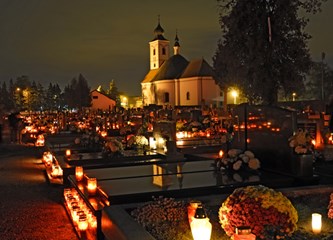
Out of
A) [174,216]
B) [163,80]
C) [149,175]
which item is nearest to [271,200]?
[174,216]

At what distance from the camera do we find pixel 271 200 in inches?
216

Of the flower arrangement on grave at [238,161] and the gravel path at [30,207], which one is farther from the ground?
the flower arrangement on grave at [238,161]

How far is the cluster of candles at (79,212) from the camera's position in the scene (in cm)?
778

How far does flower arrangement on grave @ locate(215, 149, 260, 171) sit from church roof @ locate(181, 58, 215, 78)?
209 feet

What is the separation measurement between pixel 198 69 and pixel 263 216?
230 feet

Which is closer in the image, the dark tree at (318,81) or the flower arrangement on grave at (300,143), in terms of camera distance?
the flower arrangement on grave at (300,143)

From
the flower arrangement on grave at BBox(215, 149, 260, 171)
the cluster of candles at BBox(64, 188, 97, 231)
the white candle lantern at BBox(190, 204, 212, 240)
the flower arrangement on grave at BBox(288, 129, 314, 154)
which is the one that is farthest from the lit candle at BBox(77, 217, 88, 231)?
the flower arrangement on grave at BBox(288, 129, 314, 154)

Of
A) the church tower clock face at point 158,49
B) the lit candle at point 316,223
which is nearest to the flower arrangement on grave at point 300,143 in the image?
the lit candle at point 316,223

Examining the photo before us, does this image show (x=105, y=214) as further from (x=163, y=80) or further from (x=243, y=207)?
(x=163, y=80)

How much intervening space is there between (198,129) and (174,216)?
59.4 feet

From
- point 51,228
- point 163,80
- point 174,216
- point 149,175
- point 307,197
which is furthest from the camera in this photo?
point 163,80

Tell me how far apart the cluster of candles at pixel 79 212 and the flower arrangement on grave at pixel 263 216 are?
3.00m

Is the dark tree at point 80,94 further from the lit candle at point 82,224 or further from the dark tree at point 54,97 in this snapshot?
the lit candle at point 82,224

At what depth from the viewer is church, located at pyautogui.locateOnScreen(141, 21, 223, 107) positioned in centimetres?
7312
